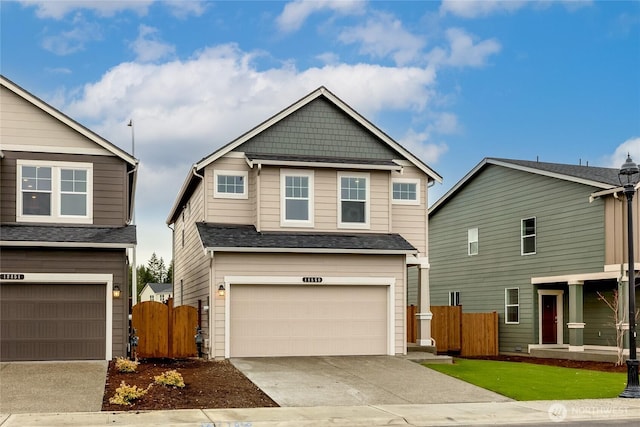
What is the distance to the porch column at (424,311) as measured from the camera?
83.8 feet

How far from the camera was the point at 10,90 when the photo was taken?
21.6m

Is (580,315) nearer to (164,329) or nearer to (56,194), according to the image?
(164,329)

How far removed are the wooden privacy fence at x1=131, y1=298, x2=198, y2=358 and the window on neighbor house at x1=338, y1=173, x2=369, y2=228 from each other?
5.40m

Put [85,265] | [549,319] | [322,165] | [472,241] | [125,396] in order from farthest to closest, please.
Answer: [472,241], [549,319], [322,165], [85,265], [125,396]

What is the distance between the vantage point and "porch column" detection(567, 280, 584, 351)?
26.4 metres

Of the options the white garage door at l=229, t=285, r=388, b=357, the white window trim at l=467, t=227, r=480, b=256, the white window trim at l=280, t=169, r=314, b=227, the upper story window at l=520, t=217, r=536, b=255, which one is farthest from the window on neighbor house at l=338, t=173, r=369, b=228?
the white window trim at l=467, t=227, r=480, b=256

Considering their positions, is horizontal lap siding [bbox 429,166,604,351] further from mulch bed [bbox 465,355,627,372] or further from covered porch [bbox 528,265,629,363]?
mulch bed [bbox 465,355,627,372]

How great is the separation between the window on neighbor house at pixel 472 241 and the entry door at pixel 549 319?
4.34 meters

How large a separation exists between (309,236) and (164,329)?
16.7 ft

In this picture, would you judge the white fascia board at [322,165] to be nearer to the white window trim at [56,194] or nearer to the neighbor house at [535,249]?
the white window trim at [56,194]

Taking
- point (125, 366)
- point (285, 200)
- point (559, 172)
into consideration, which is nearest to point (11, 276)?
point (125, 366)

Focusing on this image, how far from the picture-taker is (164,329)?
23.3m

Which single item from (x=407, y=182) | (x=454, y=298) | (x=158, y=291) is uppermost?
(x=407, y=182)

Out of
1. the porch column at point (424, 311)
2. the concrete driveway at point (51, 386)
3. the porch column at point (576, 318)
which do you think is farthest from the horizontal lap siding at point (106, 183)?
the porch column at point (576, 318)
